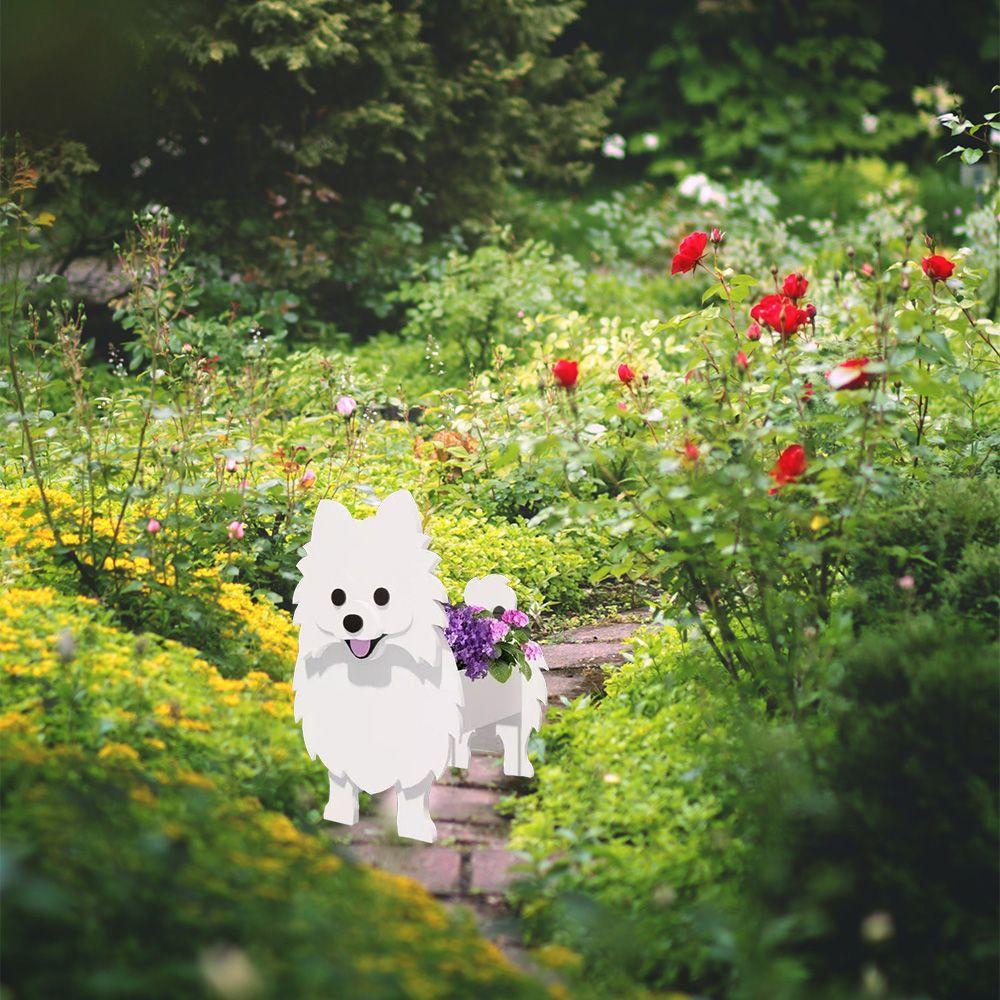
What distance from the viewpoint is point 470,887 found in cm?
293

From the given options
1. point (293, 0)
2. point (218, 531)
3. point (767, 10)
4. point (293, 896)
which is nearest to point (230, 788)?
point (293, 896)

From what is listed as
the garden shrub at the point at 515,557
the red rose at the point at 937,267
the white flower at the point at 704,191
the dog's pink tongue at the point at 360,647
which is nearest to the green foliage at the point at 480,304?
the garden shrub at the point at 515,557

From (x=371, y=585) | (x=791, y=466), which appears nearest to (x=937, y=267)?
(x=791, y=466)

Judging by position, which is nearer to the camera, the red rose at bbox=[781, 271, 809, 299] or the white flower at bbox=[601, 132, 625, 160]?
the red rose at bbox=[781, 271, 809, 299]

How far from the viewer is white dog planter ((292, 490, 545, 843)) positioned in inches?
119

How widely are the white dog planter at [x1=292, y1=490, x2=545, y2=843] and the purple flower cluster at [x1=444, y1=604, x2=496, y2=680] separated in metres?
0.19

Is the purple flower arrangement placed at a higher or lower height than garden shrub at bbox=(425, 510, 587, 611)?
lower

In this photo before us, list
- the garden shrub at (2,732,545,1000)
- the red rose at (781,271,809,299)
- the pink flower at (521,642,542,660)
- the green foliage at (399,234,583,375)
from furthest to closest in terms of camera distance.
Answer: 1. the green foliage at (399,234,583,375)
2. the pink flower at (521,642,542,660)
3. the red rose at (781,271,809,299)
4. the garden shrub at (2,732,545,1000)

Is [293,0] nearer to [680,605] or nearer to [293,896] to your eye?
[680,605]

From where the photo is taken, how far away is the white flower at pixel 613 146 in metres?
11.9

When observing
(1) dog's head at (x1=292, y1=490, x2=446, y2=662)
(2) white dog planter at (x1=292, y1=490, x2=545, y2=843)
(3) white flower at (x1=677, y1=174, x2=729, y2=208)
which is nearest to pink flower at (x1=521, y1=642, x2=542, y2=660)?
(2) white dog planter at (x1=292, y1=490, x2=545, y2=843)

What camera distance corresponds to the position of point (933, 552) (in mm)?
3322

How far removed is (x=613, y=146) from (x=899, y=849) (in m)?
11.0

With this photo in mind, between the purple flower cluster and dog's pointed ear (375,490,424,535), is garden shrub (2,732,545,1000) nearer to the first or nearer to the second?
dog's pointed ear (375,490,424,535)
